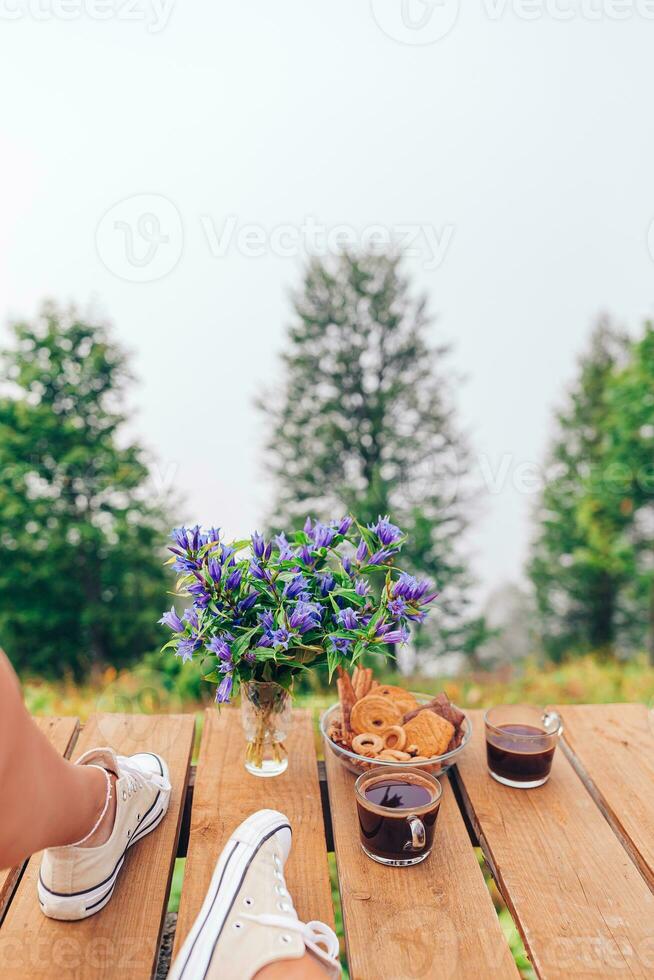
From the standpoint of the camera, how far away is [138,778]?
1244 mm

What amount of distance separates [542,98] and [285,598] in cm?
1015

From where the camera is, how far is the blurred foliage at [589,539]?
9.31 meters

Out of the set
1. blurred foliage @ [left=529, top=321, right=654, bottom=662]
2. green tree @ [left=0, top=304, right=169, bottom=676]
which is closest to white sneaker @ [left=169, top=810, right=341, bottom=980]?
green tree @ [left=0, top=304, right=169, bottom=676]

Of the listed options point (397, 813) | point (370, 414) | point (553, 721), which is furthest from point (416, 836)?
point (370, 414)

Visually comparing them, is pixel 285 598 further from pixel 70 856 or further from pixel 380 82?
pixel 380 82

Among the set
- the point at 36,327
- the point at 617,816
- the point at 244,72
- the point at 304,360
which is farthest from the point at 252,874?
the point at 244,72

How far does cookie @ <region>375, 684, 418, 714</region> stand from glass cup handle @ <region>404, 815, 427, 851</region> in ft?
0.97

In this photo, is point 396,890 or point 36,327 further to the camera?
point 36,327

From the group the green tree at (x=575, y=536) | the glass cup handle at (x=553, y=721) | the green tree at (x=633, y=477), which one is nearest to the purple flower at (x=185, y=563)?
the glass cup handle at (x=553, y=721)

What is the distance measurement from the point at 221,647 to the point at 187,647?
0.06m

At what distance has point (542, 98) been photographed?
381 inches

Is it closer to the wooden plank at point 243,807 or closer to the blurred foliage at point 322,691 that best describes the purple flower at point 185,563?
the wooden plank at point 243,807

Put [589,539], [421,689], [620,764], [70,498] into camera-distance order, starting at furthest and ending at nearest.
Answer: [589,539]
[70,498]
[421,689]
[620,764]

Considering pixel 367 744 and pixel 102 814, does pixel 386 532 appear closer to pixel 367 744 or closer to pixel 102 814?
pixel 367 744
